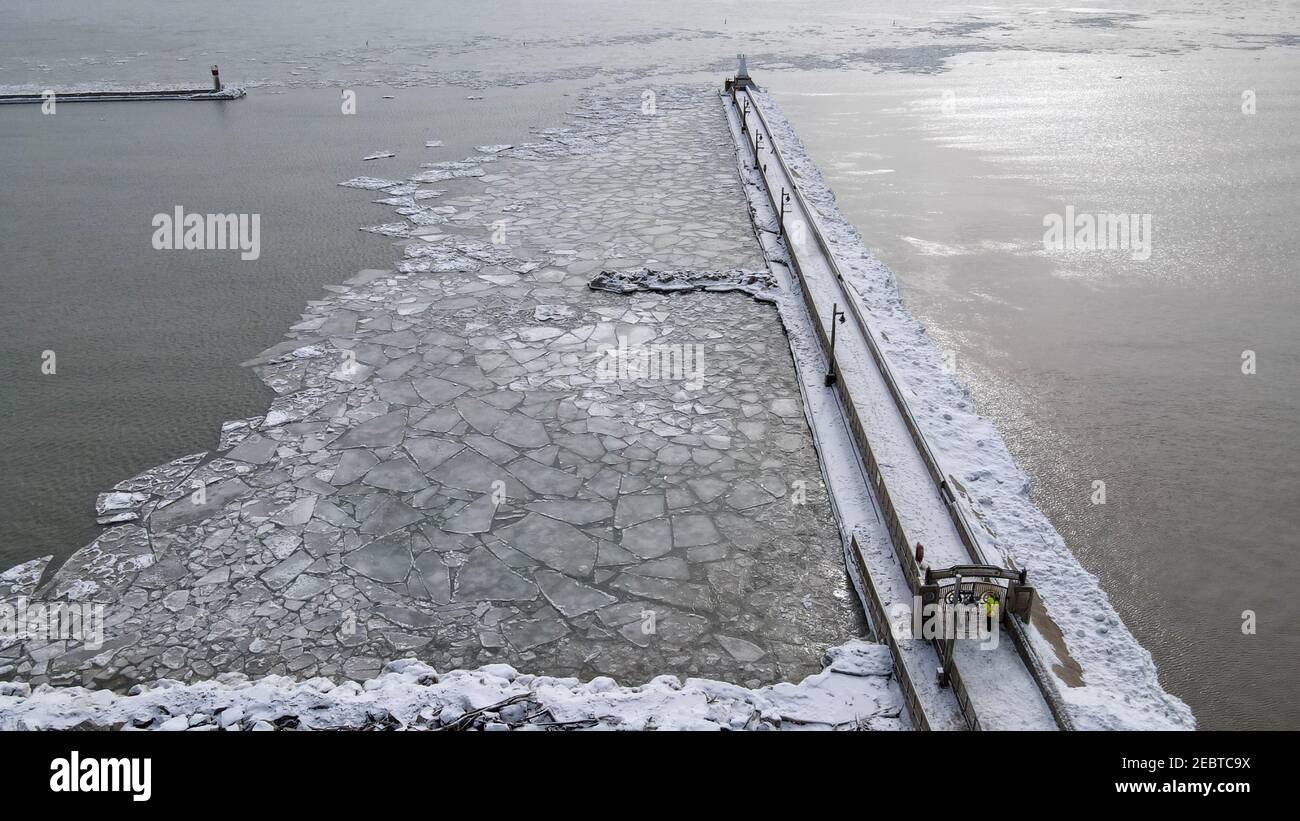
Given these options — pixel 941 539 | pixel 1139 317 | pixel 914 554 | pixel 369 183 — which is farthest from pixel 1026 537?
pixel 369 183

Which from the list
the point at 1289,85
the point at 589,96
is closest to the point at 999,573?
the point at 589,96

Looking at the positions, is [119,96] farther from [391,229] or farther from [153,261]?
[391,229]

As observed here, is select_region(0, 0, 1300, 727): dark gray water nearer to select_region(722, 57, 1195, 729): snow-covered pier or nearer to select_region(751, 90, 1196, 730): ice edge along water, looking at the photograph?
select_region(751, 90, 1196, 730): ice edge along water

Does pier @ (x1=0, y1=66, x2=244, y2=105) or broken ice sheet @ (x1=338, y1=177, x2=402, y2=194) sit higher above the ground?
pier @ (x1=0, y1=66, x2=244, y2=105)

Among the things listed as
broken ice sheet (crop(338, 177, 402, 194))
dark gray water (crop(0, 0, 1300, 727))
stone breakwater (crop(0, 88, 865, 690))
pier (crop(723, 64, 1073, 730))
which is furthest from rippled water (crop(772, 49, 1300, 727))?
broken ice sheet (crop(338, 177, 402, 194))

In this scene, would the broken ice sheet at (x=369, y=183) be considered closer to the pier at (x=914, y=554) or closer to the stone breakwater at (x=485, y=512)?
the stone breakwater at (x=485, y=512)

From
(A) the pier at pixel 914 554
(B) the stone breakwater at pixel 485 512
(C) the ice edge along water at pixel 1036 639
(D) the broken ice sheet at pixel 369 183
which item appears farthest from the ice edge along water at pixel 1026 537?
(D) the broken ice sheet at pixel 369 183
